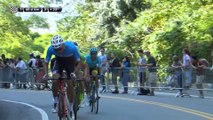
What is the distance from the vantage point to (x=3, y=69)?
29.9 metres

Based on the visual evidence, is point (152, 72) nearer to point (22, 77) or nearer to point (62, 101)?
point (22, 77)

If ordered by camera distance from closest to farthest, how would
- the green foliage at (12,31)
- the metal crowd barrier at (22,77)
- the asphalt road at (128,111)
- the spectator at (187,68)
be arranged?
the asphalt road at (128,111) → the spectator at (187,68) → the metal crowd barrier at (22,77) → the green foliage at (12,31)

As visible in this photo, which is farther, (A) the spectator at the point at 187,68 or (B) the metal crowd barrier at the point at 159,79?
(A) the spectator at the point at 187,68

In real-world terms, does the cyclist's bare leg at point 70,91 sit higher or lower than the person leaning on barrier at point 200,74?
lower

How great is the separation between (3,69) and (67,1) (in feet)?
69.6

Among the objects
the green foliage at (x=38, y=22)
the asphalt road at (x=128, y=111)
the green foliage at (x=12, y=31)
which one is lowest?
the asphalt road at (x=128, y=111)

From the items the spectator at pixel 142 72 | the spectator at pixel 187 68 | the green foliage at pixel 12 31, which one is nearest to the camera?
the spectator at pixel 187 68

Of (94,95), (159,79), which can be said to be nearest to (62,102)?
(94,95)

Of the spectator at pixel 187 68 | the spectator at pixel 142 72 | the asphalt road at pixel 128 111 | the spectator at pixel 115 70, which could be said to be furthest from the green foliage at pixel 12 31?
the asphalt road at pixel 128 111

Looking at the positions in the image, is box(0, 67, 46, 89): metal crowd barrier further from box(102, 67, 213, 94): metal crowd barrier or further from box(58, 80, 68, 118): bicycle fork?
box(58, 80, 68, 118): bicycle fork

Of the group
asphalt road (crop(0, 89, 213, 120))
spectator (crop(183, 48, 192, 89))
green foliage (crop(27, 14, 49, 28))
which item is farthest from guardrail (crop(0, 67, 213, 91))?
green foliage (crop(27, 14, 49, 28))

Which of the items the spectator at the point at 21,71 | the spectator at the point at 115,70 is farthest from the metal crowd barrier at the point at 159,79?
the spectator at the point at 21,71

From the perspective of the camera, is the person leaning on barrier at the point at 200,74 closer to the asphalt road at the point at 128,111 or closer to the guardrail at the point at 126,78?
the guardrail at the point at 126,78

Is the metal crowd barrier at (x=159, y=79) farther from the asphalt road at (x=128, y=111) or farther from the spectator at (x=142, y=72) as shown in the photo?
the asphalt road at (x=128, y=111)
